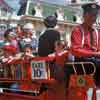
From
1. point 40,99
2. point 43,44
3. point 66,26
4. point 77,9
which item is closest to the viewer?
point 40,99

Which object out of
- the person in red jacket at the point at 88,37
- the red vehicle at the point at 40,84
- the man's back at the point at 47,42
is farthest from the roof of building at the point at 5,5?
the person in red jacket at the point at 88,37

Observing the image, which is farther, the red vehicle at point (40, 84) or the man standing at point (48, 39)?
the man standing at point (48, 39)

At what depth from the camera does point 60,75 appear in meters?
5.28

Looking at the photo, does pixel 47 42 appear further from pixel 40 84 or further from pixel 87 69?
pixel 87 69

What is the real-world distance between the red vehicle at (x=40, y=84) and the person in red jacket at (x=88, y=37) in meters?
0.10

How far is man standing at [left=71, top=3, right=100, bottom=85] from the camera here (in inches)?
A: 202

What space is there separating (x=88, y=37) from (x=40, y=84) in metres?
0.78

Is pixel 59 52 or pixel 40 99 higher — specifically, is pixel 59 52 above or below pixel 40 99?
above

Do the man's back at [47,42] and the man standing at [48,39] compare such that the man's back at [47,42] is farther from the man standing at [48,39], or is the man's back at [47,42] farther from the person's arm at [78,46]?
the person's arm at [78,46]

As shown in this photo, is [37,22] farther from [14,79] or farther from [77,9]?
[14,79]

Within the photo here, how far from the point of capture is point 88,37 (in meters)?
5.43

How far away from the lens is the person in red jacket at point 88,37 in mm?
5125

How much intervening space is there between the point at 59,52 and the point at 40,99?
60cm

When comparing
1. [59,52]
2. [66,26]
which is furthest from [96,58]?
[66,26]
